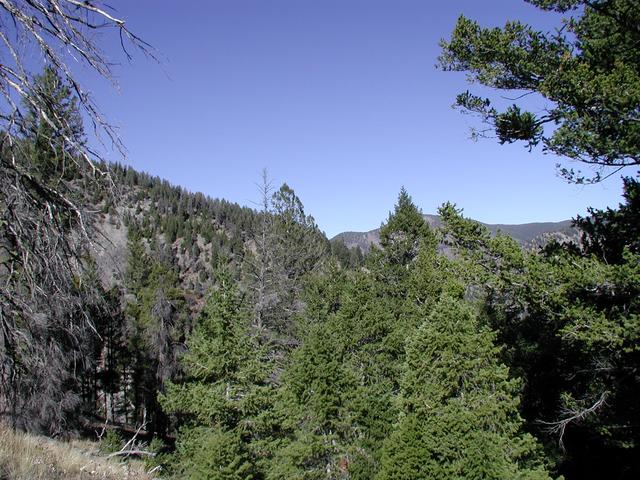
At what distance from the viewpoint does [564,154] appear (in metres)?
7.41

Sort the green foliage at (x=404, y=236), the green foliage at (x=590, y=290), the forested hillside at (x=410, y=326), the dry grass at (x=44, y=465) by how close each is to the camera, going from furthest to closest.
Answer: the green foliage at (x=404, y=236)
the green foliage at (x=590, y=290)
the dry grass at (x=44, y=465)
the forested hillside at (x=410, y=326)

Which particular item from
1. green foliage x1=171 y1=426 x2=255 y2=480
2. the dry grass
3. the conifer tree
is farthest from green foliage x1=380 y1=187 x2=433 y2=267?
the dry grass

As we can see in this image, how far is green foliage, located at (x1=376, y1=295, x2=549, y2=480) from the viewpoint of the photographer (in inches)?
387

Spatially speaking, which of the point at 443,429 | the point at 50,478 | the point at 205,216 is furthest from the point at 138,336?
the point at 205,216

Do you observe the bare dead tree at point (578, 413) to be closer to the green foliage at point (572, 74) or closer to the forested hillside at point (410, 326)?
the forested hillside at point (410, 326)

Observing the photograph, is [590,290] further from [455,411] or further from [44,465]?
[44,465]

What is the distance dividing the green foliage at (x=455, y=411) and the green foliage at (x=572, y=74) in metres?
4.53

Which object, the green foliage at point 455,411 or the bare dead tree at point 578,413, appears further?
the green foliage at point 455,411

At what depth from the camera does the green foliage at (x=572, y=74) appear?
6.71 metres

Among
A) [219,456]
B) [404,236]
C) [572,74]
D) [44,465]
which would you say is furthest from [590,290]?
[404,236]

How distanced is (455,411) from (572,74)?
7024 millimetres

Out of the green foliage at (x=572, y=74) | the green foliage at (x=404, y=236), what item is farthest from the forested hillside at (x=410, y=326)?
the green foliage at (x=404, y=236)

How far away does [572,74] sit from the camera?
6828 mm

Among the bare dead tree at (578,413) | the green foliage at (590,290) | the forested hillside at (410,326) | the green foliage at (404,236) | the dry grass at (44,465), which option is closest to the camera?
the forested hillside at (410,326)
